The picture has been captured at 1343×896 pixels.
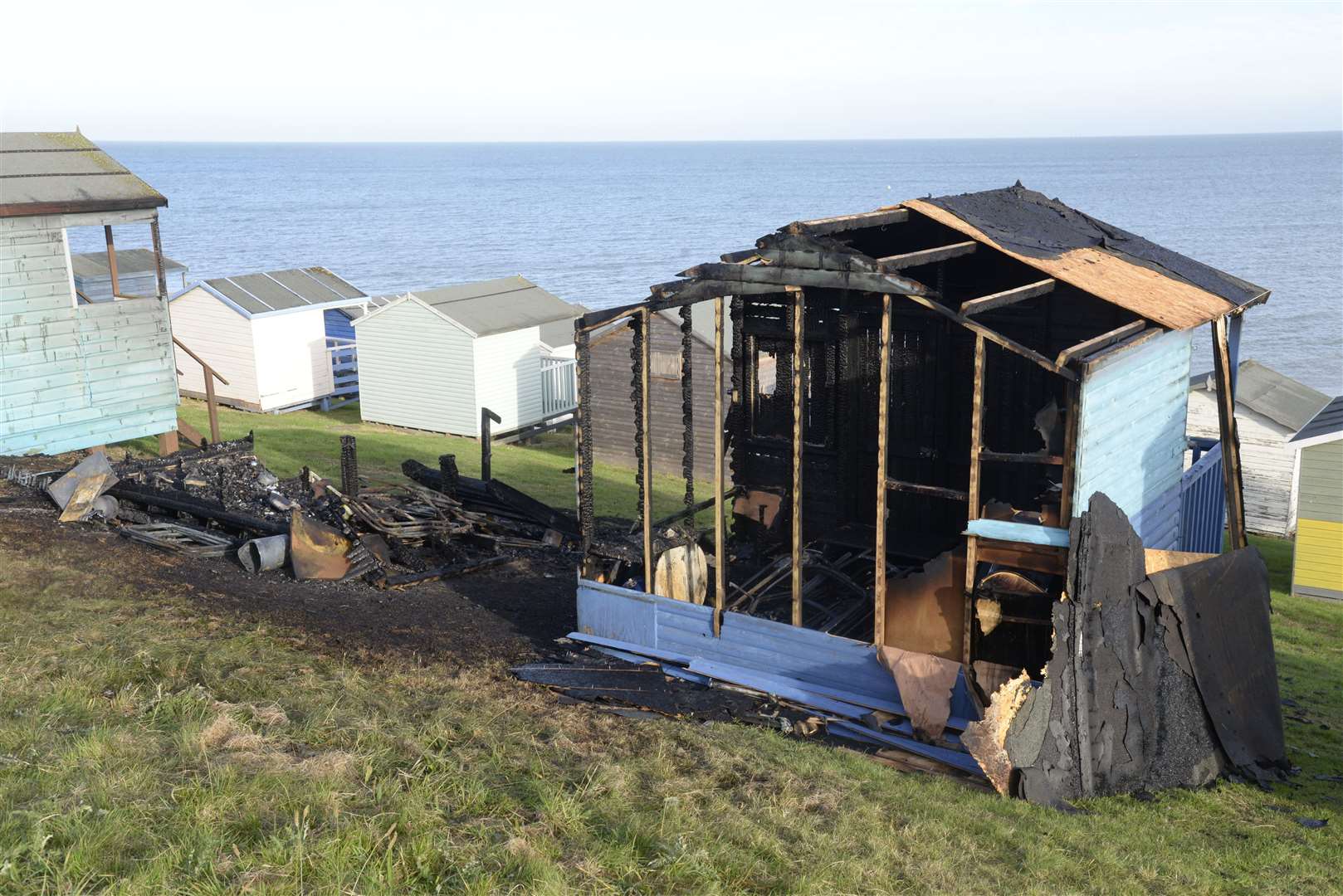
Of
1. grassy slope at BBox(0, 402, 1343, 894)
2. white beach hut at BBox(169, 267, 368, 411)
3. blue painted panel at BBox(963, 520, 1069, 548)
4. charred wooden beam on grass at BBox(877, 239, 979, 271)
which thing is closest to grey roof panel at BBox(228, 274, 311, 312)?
white beach hut at BBox(169, 267, 368, 411)

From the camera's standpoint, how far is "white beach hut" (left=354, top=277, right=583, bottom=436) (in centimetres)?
3297

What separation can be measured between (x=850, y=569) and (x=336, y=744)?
26.6ft

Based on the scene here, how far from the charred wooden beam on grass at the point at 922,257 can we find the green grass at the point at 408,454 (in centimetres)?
1245

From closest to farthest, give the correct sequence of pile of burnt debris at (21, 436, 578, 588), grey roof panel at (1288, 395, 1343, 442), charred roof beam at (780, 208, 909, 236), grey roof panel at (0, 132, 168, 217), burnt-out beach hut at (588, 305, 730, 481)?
charred roof beam at (780, 208, 909, 236)
pile of burnt debris at (21, 436, 578, 588)
grey roof panel at (0, 132, 168, 217)
grey roof panel at (1288, 395, 1343, 442)
burnt-out beach hut at (588, 305, 730, 481)

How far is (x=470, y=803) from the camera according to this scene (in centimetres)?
839

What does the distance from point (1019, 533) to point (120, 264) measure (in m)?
36.4

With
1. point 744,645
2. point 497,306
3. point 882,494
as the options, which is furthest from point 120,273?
point 882,494

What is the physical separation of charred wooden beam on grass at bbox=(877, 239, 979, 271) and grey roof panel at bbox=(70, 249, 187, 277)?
28.2 meters

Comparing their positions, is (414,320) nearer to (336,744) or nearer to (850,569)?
(850,569)

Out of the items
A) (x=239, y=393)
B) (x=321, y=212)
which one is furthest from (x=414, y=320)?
(x=321, y=212)

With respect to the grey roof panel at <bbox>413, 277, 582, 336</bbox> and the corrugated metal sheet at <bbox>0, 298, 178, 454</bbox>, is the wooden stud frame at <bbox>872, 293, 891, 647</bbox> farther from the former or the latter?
the grey roof panel at <bbox>413, 277, 582, 336</bbox>

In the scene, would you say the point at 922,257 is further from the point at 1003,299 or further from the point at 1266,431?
the point at 1266,431

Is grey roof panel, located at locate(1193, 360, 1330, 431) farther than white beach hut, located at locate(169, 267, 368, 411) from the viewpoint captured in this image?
No

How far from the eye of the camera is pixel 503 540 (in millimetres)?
18688
